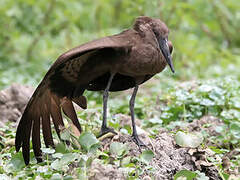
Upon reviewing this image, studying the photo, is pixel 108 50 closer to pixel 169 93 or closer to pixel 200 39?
pixel 169 93

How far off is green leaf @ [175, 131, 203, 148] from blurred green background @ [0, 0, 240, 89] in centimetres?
349

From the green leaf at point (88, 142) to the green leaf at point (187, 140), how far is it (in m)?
0.66

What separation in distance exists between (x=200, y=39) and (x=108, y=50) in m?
5.92

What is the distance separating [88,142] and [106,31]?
Result: 16.6 feet

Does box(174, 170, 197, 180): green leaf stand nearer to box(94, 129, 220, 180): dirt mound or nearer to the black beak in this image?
box(94, 129, 220, 180): dirt mound

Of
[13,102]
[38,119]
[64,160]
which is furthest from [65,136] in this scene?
[13,102]

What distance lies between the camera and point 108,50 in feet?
12.8

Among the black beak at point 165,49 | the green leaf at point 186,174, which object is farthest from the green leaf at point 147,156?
the black beak at point 165,49

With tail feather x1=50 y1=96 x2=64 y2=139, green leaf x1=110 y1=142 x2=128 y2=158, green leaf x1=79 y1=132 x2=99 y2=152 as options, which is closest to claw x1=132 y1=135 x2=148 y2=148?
green leaf x1=110 y1=142 x2=128 y2=158

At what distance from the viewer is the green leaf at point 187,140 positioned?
3.85m

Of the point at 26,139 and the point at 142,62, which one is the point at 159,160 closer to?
the point at 142,62

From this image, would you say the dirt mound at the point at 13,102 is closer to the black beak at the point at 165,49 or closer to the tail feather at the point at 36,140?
the tail feather at the point at 36,140

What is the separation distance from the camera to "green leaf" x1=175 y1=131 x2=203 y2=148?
385 cm

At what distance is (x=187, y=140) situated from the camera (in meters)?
3.88
